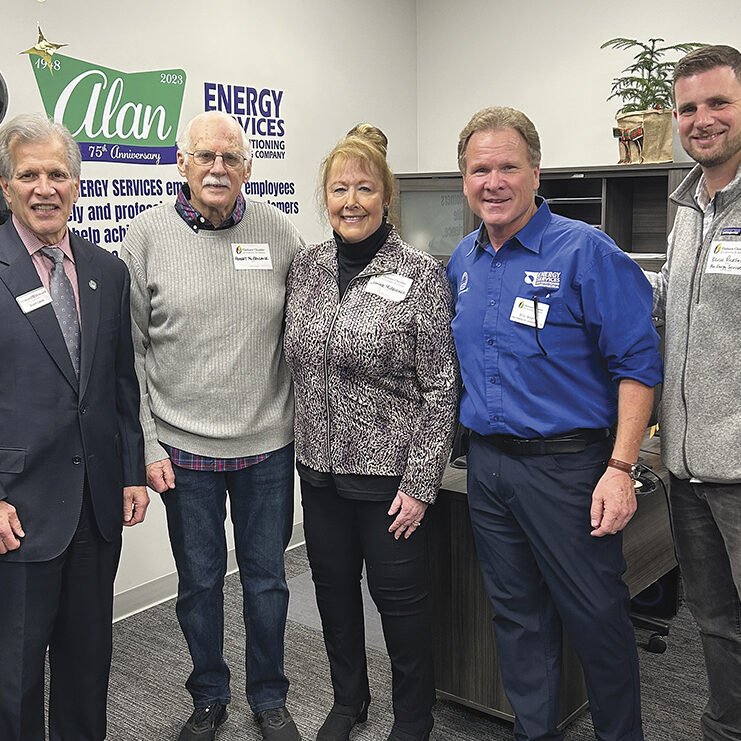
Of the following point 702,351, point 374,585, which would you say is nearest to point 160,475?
point 374,585

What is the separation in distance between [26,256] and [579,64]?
11.0 ft

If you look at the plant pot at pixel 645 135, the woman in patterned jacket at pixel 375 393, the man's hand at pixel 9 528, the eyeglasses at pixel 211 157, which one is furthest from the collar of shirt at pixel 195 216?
the plant pot at pixel 645 135

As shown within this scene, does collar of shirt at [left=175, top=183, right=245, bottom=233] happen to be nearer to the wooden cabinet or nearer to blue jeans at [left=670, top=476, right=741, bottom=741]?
blue jeans at [left=670, top=476, right=741, bottom=741]

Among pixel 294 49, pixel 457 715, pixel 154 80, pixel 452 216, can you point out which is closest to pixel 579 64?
pixel 452 216

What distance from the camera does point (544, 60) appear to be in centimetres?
455

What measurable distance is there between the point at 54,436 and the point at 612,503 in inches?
49.8

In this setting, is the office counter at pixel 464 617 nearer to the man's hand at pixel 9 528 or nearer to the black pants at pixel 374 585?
the black pants at pixel 374 585

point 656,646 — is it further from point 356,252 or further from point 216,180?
point 216,180

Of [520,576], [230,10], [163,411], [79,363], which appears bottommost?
[520,576]

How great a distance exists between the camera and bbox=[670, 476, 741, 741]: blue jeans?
2.10m

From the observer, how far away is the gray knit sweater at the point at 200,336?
228 centimetres

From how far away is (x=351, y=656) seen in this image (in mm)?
2453

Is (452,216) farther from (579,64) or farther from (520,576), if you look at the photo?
(520,576)

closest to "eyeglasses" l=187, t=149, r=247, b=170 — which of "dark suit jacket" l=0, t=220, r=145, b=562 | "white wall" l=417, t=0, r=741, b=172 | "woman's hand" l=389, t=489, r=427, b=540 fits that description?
"dark suit jacket" l=0, t=220, r=145, b=562
